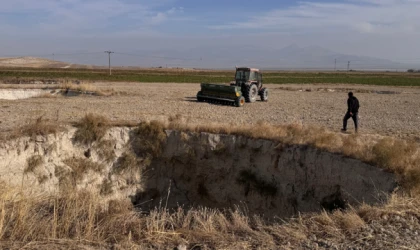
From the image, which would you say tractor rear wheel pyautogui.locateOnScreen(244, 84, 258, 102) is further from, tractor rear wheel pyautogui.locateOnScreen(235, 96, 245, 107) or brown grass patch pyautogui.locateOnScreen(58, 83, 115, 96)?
brown grass patch pyautogui.locateOnScreen(58, 83, 115, 96)

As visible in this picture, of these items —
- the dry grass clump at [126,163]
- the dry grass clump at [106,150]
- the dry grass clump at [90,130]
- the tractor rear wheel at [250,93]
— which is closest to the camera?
the dry grass clump at [90,130]

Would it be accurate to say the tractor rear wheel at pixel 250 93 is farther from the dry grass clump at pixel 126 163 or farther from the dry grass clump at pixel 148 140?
the dry grass clump at pixel 126 163

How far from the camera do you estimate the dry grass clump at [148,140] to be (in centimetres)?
1476

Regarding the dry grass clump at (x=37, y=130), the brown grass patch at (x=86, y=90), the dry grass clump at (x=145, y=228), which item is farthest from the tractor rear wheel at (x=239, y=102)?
the dry grass clump at (x=145, y=228)

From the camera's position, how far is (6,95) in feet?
100

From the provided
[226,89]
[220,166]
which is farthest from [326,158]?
[226,89]

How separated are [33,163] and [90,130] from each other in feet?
7.56

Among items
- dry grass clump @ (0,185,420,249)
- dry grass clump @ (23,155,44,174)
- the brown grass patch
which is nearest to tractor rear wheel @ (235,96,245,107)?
the brown grass patch

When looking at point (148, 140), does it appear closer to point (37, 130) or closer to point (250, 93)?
point (37, 130)

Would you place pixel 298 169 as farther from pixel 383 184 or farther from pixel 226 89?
pixel 226 89

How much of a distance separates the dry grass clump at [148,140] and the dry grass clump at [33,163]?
3287 millimetres

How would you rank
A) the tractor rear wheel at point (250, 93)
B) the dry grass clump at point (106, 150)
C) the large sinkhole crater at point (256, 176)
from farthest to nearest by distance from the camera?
the tractor rear wheel at point (250, 93)
the dry grass clump at point (106, 150)
the large sinkhole crater at point (256, 176)

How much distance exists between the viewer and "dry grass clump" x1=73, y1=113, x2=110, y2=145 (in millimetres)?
14102

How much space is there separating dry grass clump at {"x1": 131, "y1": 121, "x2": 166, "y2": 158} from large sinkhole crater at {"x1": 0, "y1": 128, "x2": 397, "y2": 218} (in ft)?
0.12
